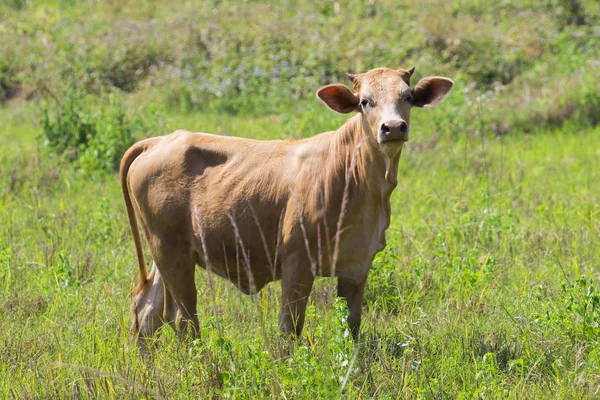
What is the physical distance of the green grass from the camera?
4.30 metres

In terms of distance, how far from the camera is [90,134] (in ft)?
31.9

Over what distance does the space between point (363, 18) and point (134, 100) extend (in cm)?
611

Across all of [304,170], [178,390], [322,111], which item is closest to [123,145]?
[322,111]

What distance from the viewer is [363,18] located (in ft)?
57.4

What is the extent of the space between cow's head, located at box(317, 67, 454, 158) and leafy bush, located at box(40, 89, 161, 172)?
15.5ft

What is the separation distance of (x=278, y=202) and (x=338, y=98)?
69 cm

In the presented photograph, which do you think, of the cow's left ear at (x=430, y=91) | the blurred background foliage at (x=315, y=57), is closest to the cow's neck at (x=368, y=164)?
the cow's left ear at (x=430, y=91)

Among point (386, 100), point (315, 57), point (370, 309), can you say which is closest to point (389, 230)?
point (370, 309)

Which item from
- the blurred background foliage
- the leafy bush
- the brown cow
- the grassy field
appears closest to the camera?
the grassy field

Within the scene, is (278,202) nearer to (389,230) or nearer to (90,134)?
(389,230)

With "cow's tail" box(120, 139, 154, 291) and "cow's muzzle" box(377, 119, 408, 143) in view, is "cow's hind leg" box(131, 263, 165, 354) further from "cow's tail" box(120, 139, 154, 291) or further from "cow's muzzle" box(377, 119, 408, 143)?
"cow's muzzle" box(377, 119, 408, 143)

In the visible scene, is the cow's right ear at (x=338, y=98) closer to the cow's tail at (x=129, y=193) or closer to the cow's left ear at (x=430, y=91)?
the cow's left ear at (x=430, y=91)

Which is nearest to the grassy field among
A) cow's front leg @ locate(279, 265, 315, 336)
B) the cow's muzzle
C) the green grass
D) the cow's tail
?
the green grass

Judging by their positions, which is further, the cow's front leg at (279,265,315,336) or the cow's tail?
the cow's tail
